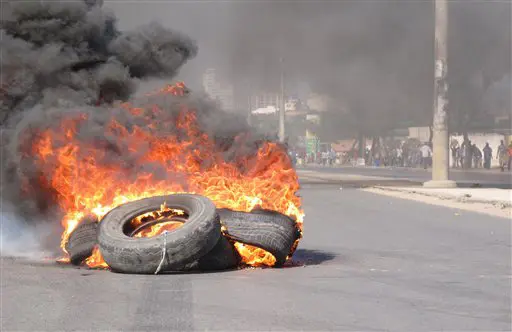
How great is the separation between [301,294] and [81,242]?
115 inches

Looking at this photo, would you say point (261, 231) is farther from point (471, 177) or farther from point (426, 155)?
point (426, 155)

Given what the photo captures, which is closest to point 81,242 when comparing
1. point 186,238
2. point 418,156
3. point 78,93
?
point 186,238

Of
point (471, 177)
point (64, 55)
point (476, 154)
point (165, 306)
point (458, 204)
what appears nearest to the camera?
point (165, 306)

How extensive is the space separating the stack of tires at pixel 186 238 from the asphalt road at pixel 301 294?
0.17 metres

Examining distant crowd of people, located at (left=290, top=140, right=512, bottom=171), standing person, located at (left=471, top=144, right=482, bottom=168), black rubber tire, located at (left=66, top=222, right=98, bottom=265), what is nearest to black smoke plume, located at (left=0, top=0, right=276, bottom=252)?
black rubber tire, located at (left=66, top=222, right=98, bottom=265)

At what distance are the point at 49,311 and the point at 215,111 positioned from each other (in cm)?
475

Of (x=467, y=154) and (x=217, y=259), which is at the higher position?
(x=467, y=154)

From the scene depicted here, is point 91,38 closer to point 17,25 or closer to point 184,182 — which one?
point 17,25

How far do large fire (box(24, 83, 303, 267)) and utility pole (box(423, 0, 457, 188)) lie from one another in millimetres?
19735

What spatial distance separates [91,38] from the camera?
40.5ft

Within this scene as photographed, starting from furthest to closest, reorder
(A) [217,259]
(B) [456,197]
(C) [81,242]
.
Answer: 1. (B) [456,197]
2. (C) [81,242]
3. (A) [217,259]

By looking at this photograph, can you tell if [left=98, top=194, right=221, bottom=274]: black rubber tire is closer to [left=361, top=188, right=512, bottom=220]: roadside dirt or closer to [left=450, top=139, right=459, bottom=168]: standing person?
[left=361, top=188, right=512, bottom=220]: roadside dirt

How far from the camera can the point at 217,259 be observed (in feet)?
31.4

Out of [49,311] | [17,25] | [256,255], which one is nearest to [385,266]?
[256,255]
